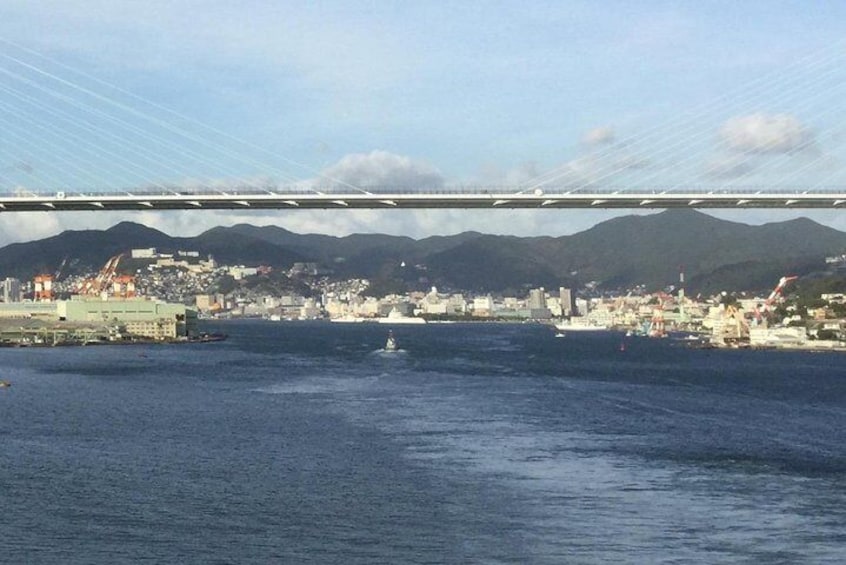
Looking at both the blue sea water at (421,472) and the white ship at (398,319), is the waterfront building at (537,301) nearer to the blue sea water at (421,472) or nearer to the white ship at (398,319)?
the white ship at (398,319)

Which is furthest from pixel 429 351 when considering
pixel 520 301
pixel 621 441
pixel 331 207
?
pixel 520 301

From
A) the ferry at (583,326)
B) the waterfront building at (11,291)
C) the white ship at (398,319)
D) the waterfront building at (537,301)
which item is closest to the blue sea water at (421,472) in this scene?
the ferry at (583,326)

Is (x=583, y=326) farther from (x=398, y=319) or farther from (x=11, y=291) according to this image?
(x=11, y=291)

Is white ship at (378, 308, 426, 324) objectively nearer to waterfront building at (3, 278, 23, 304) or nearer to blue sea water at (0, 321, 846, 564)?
waterfront building at (3, 278, 23, 304)

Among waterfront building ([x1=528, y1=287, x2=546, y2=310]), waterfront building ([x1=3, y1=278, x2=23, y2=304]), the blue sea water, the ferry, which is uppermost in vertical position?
waterfront building ([x1=3, y1=278, x2=23, y2=304])

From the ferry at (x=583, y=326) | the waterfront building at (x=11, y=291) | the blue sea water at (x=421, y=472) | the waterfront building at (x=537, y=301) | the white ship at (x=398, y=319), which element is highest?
the waterfront building at (x=11, y=291)

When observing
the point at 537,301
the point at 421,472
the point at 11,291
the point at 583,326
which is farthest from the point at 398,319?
the point at 421,472

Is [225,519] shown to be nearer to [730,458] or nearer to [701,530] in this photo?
[701,530]

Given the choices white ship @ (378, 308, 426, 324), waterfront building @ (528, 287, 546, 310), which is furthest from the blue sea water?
waterfront building @ (528, 287, 546, 310)

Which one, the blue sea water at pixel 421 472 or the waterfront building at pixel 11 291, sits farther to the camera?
the waterfront building at pixel 11 291
